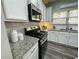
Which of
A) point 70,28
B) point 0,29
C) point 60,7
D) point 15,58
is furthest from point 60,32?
point 0,29

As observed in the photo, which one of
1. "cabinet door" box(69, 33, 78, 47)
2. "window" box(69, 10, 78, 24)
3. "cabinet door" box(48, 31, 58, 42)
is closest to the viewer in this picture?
"cabinet door" box(69, 33, 78, 47)

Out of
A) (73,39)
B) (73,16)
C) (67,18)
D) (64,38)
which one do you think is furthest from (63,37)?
(73,16)

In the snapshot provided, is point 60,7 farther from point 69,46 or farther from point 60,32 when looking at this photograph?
point 69,46

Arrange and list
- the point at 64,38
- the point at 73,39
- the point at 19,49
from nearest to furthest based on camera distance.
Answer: the point at 19,49, the point at 73,39, the point at 64,38

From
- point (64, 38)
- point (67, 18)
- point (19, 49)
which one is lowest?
point (64, 38)

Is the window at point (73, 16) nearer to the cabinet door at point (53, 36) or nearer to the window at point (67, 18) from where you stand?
the window at point (67, 18)

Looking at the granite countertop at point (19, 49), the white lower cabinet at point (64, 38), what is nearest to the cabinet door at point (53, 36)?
the white lower cabinet at point (64, 38)

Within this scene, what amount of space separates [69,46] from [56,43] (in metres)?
0.64

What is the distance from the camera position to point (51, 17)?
12.4 ft

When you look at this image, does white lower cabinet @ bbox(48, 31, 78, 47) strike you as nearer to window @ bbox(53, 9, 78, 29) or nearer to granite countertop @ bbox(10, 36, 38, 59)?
window @ bbox(53, 9, 78, 29)

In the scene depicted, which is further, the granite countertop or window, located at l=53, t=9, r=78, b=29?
window, located at l=53, t=9, r=78, b=29

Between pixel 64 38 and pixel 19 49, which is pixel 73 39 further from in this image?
pixel 19 49

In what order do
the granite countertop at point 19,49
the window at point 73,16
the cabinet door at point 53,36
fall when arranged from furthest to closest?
the cabinet door at point 53,36, the window at point 73,16, the granite countertop at point 19,49

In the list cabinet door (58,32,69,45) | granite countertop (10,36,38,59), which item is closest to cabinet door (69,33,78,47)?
cabinet door (58,32,69,45)
